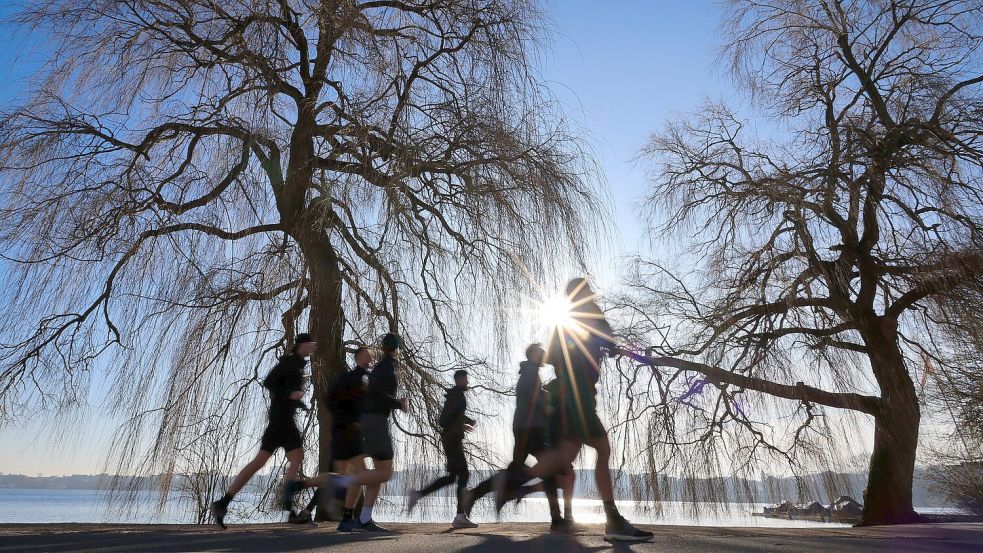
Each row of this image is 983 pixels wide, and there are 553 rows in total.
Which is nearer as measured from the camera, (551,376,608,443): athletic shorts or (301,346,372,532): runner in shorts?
(551,376,608,443): athletic shorts

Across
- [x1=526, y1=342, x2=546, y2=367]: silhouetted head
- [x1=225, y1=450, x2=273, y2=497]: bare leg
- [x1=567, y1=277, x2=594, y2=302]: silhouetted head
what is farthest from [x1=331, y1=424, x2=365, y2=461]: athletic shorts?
[x1=567, y1=277, x2=594, y2=302]: silhouetted head

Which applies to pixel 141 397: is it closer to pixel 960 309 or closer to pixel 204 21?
→ pixel 204 21

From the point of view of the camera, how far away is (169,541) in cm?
390

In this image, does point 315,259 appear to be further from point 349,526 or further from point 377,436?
point 349,526

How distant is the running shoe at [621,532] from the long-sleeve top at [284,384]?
95.6 inches

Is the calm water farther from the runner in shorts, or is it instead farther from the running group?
the runner in shorts

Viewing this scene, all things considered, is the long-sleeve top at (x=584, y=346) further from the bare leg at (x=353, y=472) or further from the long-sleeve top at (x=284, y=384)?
the long-sleeve top at (x=284, y=384)

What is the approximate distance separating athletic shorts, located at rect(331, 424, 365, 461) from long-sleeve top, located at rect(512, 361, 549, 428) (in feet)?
3.75

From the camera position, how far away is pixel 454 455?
18.6ft

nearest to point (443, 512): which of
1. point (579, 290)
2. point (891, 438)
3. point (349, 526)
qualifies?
point (349, 526)

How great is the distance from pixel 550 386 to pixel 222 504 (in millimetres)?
2443

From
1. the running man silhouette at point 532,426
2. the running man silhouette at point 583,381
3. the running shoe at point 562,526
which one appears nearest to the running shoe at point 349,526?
the running man silhouette at point 532,426

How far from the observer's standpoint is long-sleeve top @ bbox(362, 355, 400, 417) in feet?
15.3

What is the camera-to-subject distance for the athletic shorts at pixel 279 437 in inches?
192
